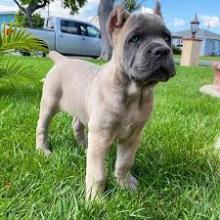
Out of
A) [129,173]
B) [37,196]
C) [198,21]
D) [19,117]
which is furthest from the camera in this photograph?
[198,21]

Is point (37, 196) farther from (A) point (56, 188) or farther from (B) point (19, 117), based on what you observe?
(B) point (19, 117)

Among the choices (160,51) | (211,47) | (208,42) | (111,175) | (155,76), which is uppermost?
(160,51)

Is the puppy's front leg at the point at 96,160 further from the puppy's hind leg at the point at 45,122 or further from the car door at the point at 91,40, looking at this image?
the car door at the point at 91,40

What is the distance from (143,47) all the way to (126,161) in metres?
1.00

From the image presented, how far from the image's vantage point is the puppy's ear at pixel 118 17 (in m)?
3.18

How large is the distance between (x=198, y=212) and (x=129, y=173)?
2.38 ft

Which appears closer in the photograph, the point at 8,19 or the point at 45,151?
the point at 45,151

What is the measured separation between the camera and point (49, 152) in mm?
4184

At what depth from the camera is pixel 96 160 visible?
330 cm

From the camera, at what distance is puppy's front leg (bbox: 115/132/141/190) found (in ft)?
11.6

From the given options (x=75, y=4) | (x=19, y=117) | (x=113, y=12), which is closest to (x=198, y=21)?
(x=75, y=4)

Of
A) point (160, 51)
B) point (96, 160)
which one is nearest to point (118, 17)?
point (160, 51)

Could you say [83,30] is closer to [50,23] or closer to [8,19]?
[50,23]

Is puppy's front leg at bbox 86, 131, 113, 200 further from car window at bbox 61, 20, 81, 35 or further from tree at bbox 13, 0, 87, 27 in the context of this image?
tree at bbox 13, 0, 87, 27
